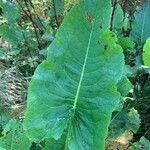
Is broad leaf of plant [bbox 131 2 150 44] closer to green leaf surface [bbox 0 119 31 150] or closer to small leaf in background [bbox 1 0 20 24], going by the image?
small leaf in background [bbox 1 0 20 24]

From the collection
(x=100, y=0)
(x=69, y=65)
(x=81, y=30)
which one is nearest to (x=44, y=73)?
(x=69, y=65)

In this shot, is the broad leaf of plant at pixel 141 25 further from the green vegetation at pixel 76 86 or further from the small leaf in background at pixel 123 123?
the green vegetation at pixel 76 86

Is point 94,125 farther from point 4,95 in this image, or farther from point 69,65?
point 4,95

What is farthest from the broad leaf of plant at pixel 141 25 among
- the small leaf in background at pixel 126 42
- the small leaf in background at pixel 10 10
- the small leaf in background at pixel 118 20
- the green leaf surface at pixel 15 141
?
the green leaf surface at pixel 15 141

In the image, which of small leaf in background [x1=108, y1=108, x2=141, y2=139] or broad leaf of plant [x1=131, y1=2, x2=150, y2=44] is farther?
broad leaf of plant [x1=131, y1=2, x2=150, y2=44]

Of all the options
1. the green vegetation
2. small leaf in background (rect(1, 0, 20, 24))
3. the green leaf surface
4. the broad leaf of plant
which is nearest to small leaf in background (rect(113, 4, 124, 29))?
the broad leaf of plant

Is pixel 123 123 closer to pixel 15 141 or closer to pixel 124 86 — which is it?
pixel 124 86
